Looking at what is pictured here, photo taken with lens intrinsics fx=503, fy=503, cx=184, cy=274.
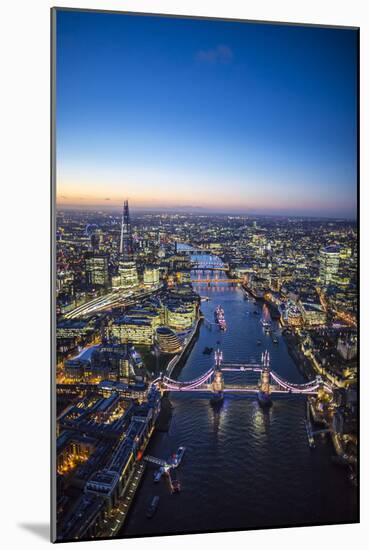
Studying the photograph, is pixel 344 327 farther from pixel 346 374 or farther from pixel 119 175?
pixel 119 175

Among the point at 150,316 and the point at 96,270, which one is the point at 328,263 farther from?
the point at 96,270

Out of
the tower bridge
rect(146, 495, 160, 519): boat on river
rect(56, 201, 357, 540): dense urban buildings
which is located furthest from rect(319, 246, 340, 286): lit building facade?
rect(146, 495, 160, 519): boat on river

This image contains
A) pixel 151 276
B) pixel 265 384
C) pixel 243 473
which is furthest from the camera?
pixel 151 276

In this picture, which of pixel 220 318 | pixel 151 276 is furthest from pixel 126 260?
pixel 220 318

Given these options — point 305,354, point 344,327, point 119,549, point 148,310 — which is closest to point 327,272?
point 344,327

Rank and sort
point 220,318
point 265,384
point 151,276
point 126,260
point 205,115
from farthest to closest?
1. point 220,318
2. point 151,276
3. point 265,384
4. point 126,260
5. point 205,115

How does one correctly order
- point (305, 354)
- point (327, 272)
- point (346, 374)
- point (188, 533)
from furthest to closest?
point (305, 354) → point (327, 272) → point (346, 374) → point (188, 533)

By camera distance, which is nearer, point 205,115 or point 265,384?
point 205,115

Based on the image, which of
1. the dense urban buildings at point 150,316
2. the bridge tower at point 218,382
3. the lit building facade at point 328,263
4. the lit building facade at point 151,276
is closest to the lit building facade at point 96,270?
the dense urban buildings at point 150,316
